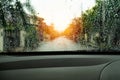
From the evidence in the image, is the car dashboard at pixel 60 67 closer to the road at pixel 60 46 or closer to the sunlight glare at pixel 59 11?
the road at pixel 60 46

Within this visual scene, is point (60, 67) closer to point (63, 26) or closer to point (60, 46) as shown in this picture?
point (60, 46)

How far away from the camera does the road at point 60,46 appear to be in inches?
61.2

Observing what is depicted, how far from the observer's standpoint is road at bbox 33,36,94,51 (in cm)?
156

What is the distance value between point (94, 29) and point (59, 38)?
233 mm

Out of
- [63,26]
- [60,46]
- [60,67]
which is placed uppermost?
[63,26]

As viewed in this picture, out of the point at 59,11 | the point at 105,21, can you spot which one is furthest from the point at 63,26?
the point at 105,21

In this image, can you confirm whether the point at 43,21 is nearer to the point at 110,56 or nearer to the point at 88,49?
the point at 88,49

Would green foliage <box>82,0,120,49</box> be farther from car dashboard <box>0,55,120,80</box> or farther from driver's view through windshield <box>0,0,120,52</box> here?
car dashboard <box>0,55,120,80</box>

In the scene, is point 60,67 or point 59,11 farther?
point 59,11

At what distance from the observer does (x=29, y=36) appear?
1597 mm

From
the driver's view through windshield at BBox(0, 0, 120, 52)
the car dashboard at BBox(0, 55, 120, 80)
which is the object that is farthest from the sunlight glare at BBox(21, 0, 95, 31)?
the car dashboard at BBox(0, 55, 120, 80)

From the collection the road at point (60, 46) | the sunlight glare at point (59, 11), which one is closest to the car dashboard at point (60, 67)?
the road at point (60, 46)

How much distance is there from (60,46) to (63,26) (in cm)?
13

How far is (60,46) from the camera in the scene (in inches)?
61.5
